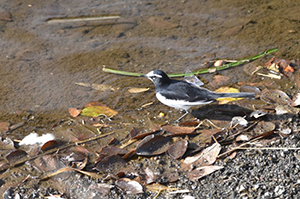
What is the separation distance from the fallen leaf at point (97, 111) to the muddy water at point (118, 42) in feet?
0.46

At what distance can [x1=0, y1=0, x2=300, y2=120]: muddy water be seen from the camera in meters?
5.99

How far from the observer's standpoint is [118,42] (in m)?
7.15

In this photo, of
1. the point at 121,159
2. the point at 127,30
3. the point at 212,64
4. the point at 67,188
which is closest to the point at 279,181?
the point at 121,159

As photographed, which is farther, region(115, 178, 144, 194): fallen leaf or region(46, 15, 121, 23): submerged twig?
region(46, 15, 121, 23): submerged twig

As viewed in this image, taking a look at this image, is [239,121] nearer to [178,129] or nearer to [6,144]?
[178,129]

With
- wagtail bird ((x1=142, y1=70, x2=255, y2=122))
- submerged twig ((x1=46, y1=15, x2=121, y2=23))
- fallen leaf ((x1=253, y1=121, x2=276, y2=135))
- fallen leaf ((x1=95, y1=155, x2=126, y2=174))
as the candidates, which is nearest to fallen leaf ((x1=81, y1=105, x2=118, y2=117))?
wagtail bird ((x1=142, y1=70, x2=255, y2=122))

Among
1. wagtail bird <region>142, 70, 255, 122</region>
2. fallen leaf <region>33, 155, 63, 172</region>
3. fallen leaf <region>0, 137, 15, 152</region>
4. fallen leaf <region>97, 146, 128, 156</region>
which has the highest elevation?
wagtail bird <region>142, 70, 255, 122</region>

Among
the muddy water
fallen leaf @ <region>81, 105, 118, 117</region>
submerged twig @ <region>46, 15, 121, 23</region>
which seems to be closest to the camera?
fallen leaf @ <region>81, 105, 118, 117</region>

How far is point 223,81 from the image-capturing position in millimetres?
6016

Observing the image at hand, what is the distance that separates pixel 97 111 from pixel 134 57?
1.58m

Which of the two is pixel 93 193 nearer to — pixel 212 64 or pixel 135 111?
pixel 135 111

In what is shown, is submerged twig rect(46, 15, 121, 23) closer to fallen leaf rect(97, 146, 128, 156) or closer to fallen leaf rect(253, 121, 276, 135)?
fallen leaf rect(97, 146, 128, 156)

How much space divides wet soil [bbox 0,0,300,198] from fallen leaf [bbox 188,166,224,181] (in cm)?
6

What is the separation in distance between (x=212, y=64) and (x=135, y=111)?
5.64 ft
